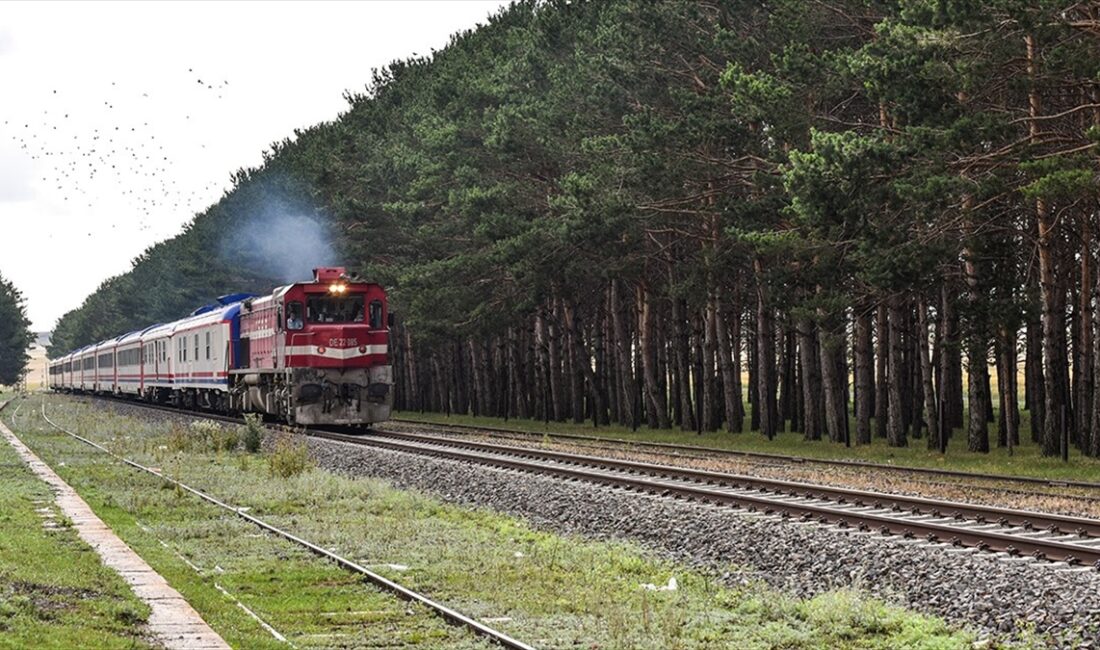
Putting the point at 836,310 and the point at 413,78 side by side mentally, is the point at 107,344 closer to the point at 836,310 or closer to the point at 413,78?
the point at 413,78

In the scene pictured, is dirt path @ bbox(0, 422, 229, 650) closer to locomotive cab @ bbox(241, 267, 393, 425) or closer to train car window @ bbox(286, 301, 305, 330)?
locomotive cab @ bbox(241, 267, 393, 425)

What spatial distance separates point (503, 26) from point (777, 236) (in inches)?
1517

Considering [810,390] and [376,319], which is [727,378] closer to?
[810,390]

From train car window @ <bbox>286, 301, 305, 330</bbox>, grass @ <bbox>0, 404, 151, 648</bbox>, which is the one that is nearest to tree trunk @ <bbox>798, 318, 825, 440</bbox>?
train car window @ <bbox>286, 301, 305, 330</bbox>

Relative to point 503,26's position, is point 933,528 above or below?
below

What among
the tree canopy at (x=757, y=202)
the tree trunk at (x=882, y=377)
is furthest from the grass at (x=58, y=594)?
the tree trunk at (x=882, y=377)

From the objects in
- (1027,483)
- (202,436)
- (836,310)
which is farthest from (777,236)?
(202,436)

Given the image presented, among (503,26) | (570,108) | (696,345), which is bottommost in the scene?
(696,345)

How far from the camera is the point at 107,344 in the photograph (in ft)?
318

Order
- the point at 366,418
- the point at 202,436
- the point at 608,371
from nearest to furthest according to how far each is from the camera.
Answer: the point at 202,436 < the point at 366,418 < the point at 608,371

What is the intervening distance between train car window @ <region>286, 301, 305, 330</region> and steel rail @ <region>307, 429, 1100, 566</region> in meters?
11.7

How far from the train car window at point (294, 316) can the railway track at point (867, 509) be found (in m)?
13.0

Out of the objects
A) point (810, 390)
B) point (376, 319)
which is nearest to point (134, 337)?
point (376, 319)

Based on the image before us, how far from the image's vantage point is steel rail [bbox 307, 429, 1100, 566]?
15.5 metres
